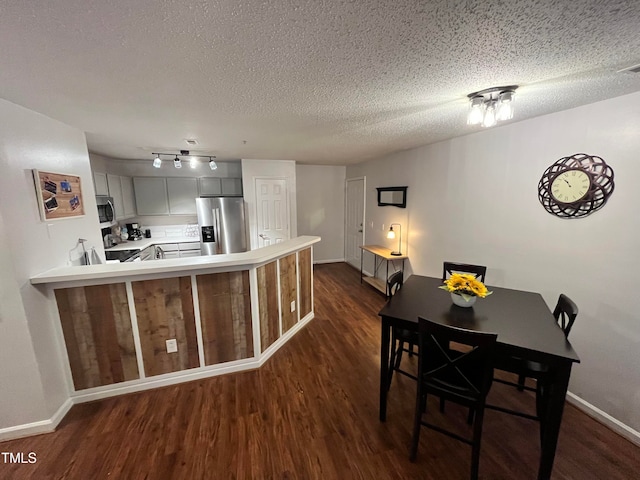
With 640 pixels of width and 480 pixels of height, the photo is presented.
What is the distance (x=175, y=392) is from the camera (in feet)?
7.25

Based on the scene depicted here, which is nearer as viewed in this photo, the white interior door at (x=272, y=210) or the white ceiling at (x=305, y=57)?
the white ceiling at (x=305, y=57)

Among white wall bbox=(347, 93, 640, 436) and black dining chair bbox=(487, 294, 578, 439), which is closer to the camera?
black dining chair bbox=(487, 294, 578, 439)

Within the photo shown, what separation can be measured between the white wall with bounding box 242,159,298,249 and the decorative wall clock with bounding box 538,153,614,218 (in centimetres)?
382

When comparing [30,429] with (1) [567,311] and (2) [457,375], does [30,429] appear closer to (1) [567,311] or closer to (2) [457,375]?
(2) [457,375]

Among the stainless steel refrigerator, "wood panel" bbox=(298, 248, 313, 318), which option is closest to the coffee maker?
the stainless steel refrigerator

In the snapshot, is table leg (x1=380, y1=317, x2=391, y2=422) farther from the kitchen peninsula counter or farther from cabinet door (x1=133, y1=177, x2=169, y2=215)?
cabinet door (x1=133, y1=177, x2=169, y2=215)

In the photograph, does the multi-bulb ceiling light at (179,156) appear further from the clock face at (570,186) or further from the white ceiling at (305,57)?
the clock face at (570,186)

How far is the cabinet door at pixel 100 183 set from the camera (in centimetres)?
349

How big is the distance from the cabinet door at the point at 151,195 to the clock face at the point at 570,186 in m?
5.39

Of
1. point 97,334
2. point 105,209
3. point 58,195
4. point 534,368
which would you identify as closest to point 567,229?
point 534,368

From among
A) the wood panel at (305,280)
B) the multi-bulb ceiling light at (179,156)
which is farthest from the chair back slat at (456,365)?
the multi-bulb ceiling light at (179,156)

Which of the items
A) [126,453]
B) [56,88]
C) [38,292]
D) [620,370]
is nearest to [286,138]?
[56,88]

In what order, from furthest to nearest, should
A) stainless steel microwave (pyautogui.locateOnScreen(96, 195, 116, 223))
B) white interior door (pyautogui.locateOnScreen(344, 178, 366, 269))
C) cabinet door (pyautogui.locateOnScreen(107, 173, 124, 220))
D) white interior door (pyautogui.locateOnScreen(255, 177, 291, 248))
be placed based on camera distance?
white interior door (pyautogui.locateOnScreen(344, 178, 366, 269)), white interior door (pyautogui.locateOnScreen(255, 177, 291, 248)), cabinet door (pyautogui.locateOnScreen(107, 173, 124, 220)), stainless steel microwave (pyautogui.locateOnScreen(96, 195, 116, 223))

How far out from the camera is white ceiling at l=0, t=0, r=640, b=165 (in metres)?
0.91
